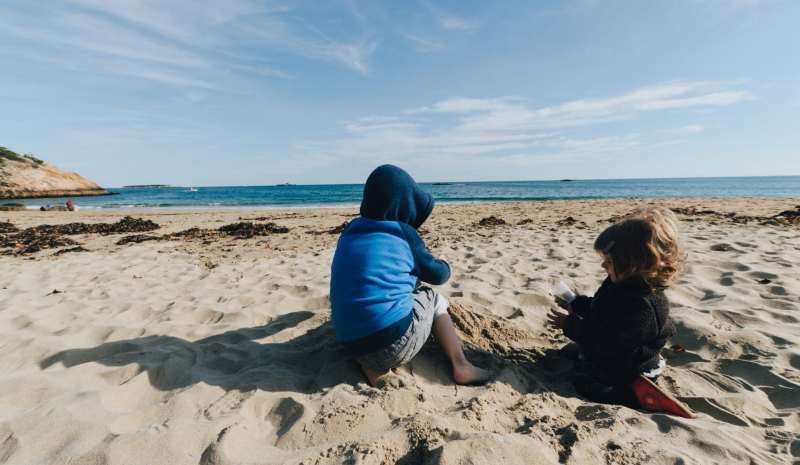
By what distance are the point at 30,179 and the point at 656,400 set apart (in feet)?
153

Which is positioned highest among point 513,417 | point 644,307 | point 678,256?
point 678,256

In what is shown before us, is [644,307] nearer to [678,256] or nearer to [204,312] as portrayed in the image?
[678,256]

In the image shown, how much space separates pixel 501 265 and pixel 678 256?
2845 millimetres

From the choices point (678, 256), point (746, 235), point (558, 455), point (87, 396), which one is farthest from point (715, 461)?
point (746, 235)

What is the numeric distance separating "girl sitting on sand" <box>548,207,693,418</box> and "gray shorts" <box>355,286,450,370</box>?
88cm

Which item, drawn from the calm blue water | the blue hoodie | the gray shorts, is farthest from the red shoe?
the calm blue water

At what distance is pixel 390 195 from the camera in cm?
222

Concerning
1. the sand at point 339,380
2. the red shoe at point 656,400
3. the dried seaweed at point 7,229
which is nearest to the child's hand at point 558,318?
the sand at point 339,380

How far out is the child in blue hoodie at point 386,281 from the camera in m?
2.12

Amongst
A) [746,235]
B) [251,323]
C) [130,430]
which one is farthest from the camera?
[746,235]

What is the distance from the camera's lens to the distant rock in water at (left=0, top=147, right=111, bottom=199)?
31656 millimetres

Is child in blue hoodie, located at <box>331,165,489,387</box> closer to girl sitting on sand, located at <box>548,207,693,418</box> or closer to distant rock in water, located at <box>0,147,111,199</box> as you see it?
girl sitting on sand, located at <box>548,207,693,418</box>

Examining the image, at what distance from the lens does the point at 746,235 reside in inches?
250

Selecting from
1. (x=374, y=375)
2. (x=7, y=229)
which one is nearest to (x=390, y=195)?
(x=374, y=375)
